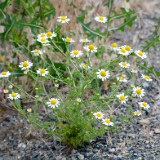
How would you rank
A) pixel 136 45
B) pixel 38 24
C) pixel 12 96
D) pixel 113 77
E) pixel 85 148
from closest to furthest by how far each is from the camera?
pixel 12 96 → pixel 85 148 → pixel 38 24 → pixel 113 77 → pixel 136 45

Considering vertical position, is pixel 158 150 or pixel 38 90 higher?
pixel 38 90

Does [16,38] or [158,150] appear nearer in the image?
[158,150]

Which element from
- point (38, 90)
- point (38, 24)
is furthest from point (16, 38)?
point (38, 90)

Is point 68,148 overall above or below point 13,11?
below

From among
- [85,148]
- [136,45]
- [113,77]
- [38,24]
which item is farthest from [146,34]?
[85,148]

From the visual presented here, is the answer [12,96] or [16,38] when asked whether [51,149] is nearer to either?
[12,96]

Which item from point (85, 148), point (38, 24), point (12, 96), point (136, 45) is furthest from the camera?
point (136, 45)

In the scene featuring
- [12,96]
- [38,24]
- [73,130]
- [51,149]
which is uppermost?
[38,24]

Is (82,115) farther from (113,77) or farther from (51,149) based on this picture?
(113,77)

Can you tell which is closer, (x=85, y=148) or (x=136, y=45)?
(x=85, y=148)
